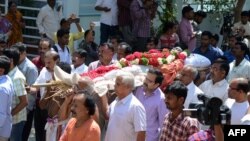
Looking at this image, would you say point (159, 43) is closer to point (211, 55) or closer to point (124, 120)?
point (211, 55)

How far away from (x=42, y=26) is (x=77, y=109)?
704 centimetres

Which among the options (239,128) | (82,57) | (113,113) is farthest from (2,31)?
(239,128)

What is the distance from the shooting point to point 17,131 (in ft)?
30.1

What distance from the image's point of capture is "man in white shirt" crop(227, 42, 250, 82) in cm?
998

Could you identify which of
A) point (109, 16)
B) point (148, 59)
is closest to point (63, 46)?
point (148, 59)

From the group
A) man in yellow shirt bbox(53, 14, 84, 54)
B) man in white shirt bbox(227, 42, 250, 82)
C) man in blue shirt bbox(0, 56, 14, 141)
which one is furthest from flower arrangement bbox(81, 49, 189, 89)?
man in yellow shirt bbox(53, 14, 84, 54)

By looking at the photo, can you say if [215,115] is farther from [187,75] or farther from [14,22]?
[14,22]

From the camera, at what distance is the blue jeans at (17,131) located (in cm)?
912

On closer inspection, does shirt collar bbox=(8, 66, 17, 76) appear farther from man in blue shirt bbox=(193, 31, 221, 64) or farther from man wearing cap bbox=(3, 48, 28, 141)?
man in blue shirt bbox=(193, 31, 221, 64)

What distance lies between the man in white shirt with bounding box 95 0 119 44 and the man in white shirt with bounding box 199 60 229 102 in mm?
4744

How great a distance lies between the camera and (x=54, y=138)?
8.23m

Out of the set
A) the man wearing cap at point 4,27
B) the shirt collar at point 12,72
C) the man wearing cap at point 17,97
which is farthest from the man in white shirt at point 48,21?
the shirt collar at point 12,72

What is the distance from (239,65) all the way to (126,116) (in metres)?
3.16

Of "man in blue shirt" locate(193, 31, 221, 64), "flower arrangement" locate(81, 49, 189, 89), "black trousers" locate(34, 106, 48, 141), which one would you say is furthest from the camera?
"man in blue shirt" locate(193, 31, 221, 64)
